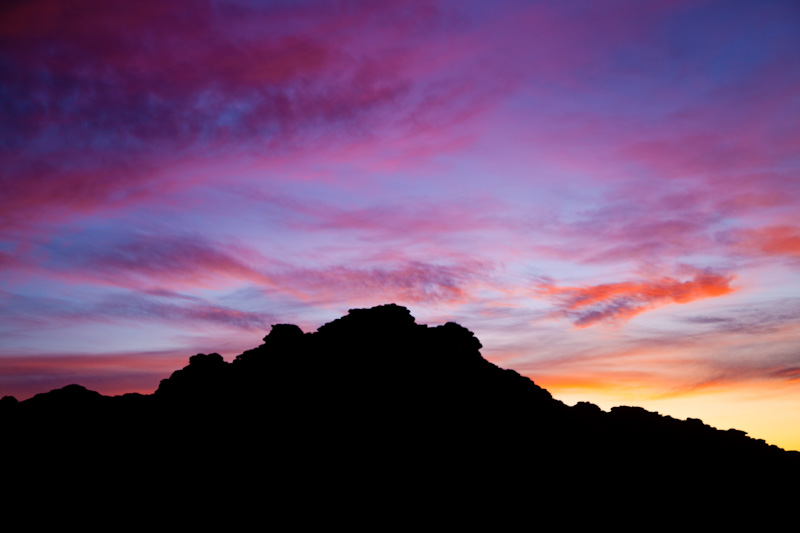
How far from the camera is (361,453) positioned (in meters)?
58.0

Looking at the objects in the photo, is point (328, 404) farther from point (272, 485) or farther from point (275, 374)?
point (272, 485)

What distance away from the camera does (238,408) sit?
214ft

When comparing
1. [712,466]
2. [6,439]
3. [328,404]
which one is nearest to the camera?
[6,439]

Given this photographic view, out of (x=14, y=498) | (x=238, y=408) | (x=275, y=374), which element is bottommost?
(x=14, y=498)

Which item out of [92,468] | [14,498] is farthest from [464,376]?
[14,498]

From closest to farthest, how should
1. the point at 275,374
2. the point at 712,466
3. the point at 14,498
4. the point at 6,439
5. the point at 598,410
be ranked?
the point at 14,498 < the point at 6,439 < the point at 275,374 < the point at 712,466 < the point at 598,410

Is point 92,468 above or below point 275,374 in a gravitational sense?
below

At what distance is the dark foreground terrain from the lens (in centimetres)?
5044

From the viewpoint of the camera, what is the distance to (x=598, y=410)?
97250mm

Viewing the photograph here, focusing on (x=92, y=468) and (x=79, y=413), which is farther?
(x=79, y=413)

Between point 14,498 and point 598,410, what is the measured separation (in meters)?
84.4

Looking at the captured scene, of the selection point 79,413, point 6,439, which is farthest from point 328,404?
point 6,439

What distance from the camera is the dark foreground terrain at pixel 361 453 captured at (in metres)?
50.4

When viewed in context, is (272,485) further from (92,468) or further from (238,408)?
(92,468)
